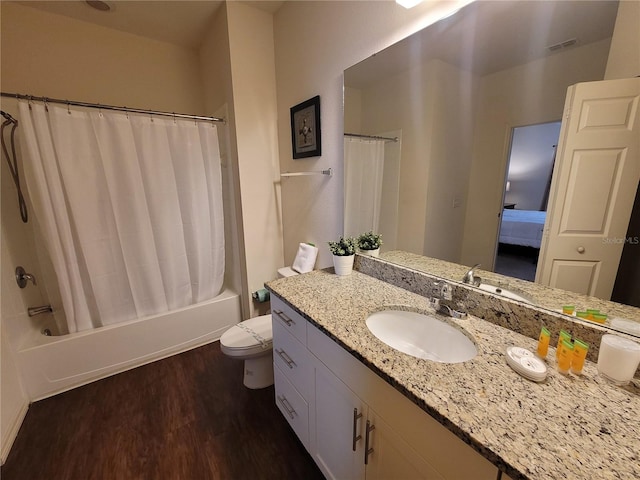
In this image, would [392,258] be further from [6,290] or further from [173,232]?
[6,290]

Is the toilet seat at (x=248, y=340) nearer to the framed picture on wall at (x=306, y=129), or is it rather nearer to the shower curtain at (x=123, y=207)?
the shower curtain at (x=123, y=207)

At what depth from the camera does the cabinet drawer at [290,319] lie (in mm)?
1106

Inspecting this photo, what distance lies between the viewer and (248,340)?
1615 mm

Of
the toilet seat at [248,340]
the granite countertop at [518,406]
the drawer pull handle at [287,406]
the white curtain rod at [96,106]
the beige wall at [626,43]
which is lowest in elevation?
the drawer pull handle at [287,406]

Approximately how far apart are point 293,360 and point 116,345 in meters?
1.47

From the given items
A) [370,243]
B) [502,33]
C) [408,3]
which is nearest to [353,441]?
[370,243]

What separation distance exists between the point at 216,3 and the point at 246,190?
1.26 meters

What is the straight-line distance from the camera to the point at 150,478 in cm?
119

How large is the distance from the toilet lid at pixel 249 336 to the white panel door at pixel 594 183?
1.47 meters

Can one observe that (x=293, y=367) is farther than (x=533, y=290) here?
Yes

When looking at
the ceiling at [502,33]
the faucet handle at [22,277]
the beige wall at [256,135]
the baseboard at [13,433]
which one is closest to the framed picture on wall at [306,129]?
the beige wall at [256,135]

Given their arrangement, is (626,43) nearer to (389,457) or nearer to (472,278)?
(472,278)

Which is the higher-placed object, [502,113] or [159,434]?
[502,113]

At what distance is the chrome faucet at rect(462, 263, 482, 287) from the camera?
104 cm
